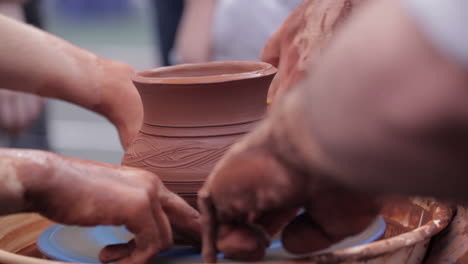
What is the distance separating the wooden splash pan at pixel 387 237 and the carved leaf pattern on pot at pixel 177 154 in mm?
278

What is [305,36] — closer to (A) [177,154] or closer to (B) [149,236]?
(A) [177,154]

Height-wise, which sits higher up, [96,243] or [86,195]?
[86,195]

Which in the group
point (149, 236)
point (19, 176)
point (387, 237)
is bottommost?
point (387, 237)

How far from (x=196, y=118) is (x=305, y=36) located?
38 cm

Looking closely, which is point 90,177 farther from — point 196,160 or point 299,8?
point 299,8

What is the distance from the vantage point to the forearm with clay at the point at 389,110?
51cm

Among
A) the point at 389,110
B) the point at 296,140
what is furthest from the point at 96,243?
the point at 389,110

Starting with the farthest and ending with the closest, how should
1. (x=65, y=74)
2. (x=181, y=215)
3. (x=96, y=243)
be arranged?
(x=65, y=74) → (x=96, y=243) → (x=181, y=215)

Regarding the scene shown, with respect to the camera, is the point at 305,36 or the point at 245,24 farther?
the point at 245,24

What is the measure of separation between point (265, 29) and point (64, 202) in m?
1.54

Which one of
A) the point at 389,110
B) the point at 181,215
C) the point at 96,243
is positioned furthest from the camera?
the point at 96,243

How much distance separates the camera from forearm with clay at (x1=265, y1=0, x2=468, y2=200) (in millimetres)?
512

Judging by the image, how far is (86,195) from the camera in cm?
93

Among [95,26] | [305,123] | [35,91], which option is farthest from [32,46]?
[95,26]
